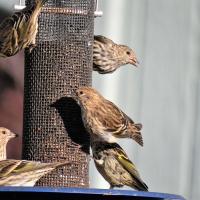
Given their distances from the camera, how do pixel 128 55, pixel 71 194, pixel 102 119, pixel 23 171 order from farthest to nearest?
pixel 128 55 < pixel 102 119 < pixel 23 171 < pixel 71 194

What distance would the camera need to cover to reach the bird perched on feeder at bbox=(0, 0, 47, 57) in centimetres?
1117

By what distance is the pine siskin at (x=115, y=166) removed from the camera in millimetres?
11469

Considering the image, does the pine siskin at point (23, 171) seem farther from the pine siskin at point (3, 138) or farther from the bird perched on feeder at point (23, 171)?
the pine siskin at point (3, 138)

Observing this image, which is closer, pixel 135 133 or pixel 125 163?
pixel 135 133

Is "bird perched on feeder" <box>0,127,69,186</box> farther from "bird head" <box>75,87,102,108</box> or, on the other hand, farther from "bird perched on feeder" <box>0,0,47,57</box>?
"bird perched on feeder" <box>0,0,47,57</box>

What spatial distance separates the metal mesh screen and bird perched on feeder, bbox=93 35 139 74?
0.81 meters

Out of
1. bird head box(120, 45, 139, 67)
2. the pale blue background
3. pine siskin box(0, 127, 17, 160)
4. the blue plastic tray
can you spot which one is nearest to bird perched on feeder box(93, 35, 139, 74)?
bird head box(120, 45, 139, 67)

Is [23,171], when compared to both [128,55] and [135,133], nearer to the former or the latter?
[135,133]

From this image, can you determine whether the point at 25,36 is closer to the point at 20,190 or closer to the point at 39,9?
the point at 39,9

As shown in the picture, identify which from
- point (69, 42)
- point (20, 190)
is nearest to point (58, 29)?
point (69, 42)

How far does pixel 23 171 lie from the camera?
10.4m

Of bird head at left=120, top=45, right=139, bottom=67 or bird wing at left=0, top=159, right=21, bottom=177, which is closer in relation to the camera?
bird wing at left=0, top=159, right=21, bottom=177

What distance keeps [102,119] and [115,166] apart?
19.7 inches

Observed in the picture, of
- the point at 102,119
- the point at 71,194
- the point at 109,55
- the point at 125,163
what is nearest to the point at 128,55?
the point at 109,55
